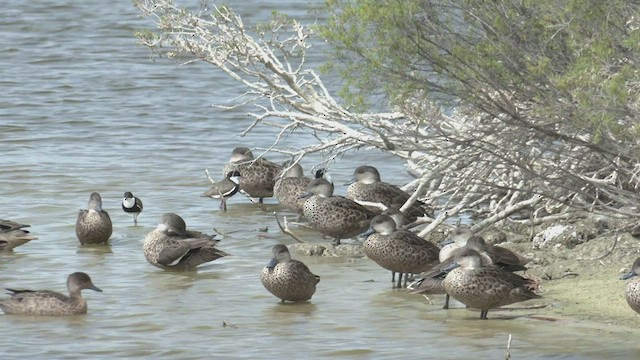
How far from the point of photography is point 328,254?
49.5ft

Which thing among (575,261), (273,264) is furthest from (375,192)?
(273,264)

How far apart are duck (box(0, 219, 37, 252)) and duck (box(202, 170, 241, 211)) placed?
10.1ft

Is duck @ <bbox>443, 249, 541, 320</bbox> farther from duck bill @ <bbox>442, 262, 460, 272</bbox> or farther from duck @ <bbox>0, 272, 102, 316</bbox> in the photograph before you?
duck @ <bbox>0, 272, 102, 316</bbox>

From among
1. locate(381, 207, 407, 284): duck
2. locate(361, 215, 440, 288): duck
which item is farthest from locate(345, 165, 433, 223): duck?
locate(361, 215, 440, 288): duck

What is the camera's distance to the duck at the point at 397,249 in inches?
535

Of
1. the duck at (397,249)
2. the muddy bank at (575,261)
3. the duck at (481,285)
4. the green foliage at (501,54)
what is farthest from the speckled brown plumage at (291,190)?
the duck at (481,285)

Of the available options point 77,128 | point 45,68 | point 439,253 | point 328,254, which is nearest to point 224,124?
point 77,128

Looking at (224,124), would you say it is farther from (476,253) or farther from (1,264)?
(476,253)

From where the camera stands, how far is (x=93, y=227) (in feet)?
51.1

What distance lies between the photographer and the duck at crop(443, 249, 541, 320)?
39.8 feet

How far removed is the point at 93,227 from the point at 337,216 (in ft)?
7.75

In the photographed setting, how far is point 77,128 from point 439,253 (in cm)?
1097

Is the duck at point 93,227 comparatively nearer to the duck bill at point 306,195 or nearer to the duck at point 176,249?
the duck at point 176,249

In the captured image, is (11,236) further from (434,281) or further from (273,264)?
(434,281)
